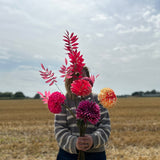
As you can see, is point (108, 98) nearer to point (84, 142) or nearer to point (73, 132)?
point (84, 142)

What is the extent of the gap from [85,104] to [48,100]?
9.8 inches

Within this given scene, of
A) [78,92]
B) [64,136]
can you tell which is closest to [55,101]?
[78,92]

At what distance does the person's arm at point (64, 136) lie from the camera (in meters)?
1.51

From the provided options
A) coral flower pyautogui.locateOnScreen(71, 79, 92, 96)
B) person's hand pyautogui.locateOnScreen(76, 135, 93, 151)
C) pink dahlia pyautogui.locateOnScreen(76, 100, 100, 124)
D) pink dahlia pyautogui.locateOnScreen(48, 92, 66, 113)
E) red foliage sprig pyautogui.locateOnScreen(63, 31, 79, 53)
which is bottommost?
person's hand pyautogui.locateOnScreen(76, 135, 93, 151)

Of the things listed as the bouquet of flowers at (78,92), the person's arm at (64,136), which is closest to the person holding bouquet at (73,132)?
the person's arm at (64,136)

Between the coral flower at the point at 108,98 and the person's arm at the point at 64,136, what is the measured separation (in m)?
0.38

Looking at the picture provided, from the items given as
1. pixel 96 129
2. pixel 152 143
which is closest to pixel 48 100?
A: pixel 96 129

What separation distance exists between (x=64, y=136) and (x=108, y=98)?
0.49 meters

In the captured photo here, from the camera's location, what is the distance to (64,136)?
156cm

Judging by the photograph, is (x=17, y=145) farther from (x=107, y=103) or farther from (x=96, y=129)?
(x=107, y=103)

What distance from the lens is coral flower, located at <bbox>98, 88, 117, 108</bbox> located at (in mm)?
1333

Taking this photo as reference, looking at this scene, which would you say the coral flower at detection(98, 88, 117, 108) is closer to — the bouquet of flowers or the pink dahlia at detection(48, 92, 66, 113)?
the bouquet of flowers

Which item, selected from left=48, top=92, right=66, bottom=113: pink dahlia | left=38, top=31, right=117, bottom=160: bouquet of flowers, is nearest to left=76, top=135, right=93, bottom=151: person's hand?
left=38, top=31, right=117, bottom=160: bouquet of flowers

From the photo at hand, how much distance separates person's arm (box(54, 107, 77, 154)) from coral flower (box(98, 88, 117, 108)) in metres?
0.38
